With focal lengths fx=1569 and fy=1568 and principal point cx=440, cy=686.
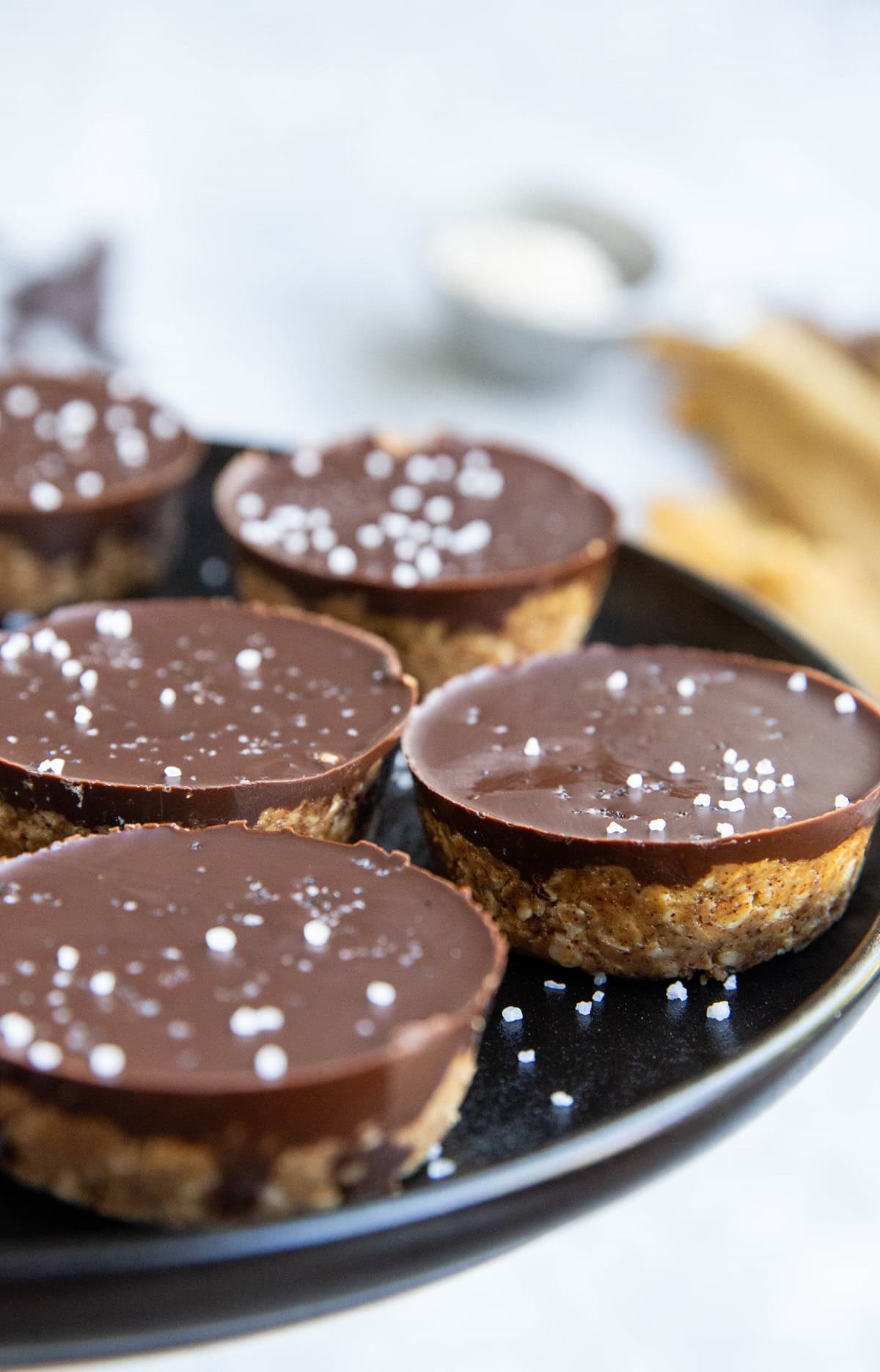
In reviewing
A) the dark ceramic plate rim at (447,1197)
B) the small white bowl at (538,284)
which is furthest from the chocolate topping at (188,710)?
the small white bowl at (538,284)

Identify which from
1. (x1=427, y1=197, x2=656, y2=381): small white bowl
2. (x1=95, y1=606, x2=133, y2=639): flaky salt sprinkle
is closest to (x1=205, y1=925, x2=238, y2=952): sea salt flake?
(x1=95, y1=606, x2=133, y2=639): flaky salt sprinkle

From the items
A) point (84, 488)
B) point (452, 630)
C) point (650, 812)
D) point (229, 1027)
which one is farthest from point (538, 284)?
point (229, 1027)

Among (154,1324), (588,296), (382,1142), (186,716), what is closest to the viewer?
(154,1324)

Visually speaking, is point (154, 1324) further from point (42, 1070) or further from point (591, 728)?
point (591, 728)

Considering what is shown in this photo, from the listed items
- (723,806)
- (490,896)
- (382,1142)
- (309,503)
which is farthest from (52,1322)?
(309,503)

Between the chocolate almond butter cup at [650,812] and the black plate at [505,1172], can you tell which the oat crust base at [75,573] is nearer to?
the chocolate almond butter cup at [650,812]
